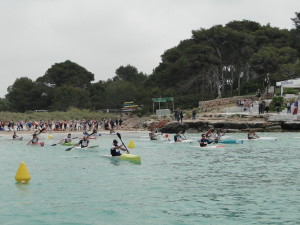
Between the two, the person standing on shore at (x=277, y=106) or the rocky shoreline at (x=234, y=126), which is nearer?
the rocky shoreline at (x=234, y=126)

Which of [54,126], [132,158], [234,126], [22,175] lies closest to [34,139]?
[132,158]

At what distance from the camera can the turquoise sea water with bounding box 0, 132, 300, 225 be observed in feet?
48.1

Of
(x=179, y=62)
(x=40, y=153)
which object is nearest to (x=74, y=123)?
(x=179, y=62)

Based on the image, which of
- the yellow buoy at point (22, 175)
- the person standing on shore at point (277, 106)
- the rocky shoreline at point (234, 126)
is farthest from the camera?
the person standing on shore at point (277, 106)

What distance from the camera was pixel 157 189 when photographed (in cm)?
1891

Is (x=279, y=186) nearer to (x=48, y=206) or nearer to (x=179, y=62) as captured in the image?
(x=48, y=206)

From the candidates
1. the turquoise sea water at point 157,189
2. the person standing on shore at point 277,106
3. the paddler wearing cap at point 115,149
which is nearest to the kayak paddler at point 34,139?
the turquoise sea water at point 157,189

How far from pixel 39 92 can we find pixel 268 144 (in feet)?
231

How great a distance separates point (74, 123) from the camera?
62125mm

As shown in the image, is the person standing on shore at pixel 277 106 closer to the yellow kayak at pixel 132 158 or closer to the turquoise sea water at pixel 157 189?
the turquoise sea water at pixel 157 189

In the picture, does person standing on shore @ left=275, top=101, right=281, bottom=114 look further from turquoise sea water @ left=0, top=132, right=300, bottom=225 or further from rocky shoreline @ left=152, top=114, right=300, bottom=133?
turquoise sea water @ left=0, top=132, right=300, bottom=225

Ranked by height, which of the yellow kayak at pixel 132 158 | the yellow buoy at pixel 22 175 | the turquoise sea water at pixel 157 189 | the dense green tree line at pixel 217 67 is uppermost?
the dense green tree line at pixel 217 67

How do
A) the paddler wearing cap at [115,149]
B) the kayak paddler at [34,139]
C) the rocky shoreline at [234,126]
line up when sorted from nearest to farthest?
the paddler wearing cap at [115,149] → the kayak paddler at [34,139] → the rocky shoreline at [234,126]

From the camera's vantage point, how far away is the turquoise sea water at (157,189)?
48.1 feet
